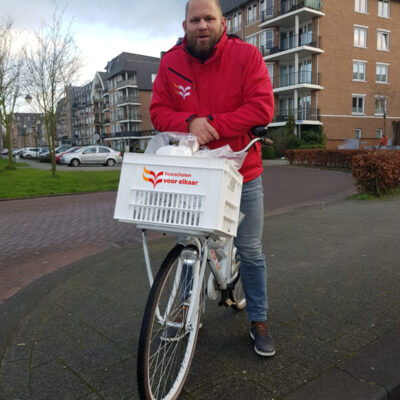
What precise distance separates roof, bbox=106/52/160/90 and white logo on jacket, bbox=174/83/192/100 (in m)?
70.6

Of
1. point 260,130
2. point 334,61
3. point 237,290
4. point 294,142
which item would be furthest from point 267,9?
point 260,130

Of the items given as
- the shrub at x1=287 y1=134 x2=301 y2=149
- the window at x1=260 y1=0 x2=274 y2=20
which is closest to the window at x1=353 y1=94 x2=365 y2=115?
the shrub at x1=287 y1=134 x2=301 y2=149

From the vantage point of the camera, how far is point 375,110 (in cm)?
3788

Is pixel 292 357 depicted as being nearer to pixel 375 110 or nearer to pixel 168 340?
pixel 168 340

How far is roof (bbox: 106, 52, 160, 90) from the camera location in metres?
69.7

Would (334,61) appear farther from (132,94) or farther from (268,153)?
(132,94)

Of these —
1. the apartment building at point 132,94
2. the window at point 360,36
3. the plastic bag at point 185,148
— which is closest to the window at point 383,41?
the window at point 360,36

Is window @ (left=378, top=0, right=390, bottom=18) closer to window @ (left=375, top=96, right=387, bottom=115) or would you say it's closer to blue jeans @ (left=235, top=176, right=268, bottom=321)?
window @ (left=375, top=96, right=387, bottom=115)

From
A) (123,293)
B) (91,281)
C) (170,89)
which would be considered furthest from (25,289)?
(170,89)

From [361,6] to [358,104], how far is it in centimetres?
Answer: 846

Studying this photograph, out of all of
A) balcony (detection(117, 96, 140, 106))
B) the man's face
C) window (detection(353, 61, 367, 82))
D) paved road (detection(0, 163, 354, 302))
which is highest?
balcony (detection(117, 96, 140, 106))

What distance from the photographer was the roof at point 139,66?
69688 millimetres

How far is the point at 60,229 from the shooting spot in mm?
6930

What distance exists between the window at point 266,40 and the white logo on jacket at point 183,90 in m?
37.1
